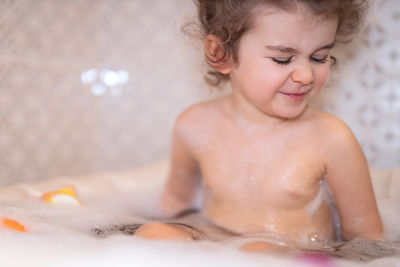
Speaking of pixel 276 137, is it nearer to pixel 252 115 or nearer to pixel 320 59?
pixel 252 115

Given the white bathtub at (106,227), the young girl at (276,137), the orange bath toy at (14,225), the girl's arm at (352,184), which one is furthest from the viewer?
the girl's arm at (352,184)

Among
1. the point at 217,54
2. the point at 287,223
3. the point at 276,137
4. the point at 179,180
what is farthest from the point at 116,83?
the point at 287,223

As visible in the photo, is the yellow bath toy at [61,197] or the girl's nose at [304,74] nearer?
the girl's nose at [304,74]

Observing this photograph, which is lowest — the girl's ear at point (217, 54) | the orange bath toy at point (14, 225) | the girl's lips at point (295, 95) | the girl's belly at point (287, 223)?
the orange bath toy at point (14, 225)

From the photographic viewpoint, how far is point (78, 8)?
5.58 feet

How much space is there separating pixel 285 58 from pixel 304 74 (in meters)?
0.06

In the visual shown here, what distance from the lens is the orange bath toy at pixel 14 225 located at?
0.88 m

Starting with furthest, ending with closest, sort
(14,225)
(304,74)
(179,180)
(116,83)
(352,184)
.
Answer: (116,83), (179,180), (352,184), (304,74), (14,225)

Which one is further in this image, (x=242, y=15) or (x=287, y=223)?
(x=287, y=223)

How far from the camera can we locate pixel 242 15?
1.05 meters

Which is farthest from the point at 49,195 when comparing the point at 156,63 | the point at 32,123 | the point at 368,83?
the point at 368,83

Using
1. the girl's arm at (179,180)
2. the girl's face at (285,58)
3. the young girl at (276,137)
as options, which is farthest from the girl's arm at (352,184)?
the girl's arm at (179,180)

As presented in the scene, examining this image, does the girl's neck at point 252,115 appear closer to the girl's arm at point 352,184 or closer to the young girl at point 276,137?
the young girl at point 276,137

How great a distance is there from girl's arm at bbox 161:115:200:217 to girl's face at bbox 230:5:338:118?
314 millimetres
